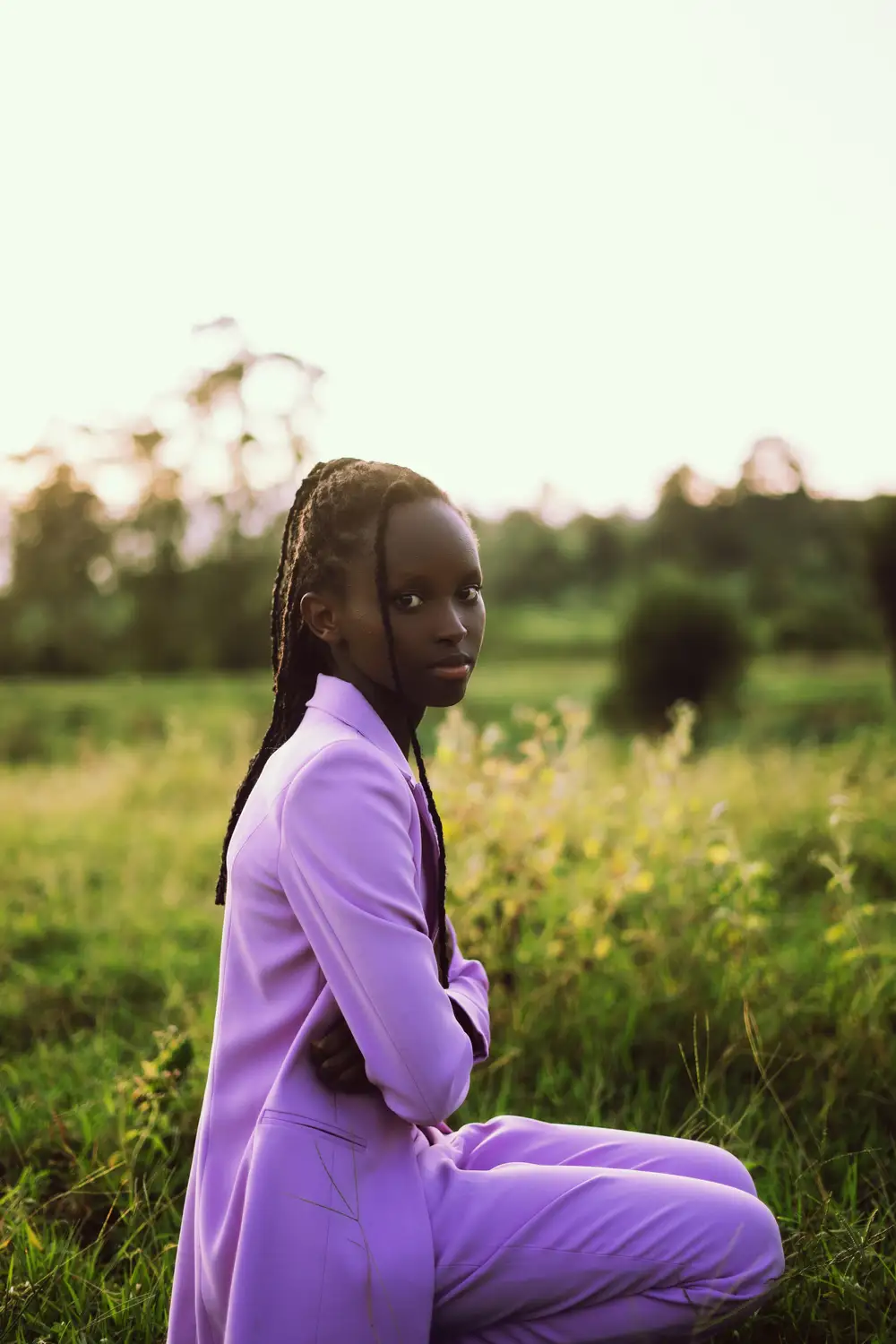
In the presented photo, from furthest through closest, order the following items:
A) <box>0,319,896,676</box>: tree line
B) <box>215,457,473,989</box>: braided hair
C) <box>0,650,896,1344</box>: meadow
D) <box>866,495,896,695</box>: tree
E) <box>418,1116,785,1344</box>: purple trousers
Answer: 1. <box>0,319,896,676</box>: tree line
2. <box>866,495,896,695</box>: tree
3. <box>0,650,896,1344</box>: meadow
4. <box>215,457,473,989</box>: braided hair
5. <box>418,1116,785,1344</box>: purple trousers

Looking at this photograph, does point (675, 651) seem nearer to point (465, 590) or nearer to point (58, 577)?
point (465, 590)

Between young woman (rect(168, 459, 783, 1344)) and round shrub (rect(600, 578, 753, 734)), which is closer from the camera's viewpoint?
young woman (rect(168, 459, 783, 1344))

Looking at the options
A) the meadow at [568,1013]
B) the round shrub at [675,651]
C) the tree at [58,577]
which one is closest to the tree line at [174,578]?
the tree at [58,577]

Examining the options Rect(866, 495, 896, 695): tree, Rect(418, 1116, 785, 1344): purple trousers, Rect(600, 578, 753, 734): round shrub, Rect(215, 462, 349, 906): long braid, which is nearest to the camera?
Rect(418, 1116, 785, 1344): purple trousers

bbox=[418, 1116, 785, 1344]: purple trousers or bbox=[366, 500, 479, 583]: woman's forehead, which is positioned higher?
bbox=[366, 500, 479, 583]: woman's forehead

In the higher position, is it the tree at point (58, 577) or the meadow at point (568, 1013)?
the tree at point (58, 577)

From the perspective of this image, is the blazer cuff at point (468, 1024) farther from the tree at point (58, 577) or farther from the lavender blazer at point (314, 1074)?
the tree at point (58, 577)

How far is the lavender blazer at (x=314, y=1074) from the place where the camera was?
5.19 feet

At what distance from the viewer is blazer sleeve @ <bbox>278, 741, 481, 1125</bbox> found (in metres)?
1.57

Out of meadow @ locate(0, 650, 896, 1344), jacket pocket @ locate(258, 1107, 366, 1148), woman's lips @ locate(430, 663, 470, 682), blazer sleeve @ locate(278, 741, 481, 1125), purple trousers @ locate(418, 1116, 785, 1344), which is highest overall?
woman's lips @ locate(430, 663, 470, 682)

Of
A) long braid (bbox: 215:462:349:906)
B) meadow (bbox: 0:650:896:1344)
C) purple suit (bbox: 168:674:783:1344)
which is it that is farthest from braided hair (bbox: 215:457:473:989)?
meadow (bbox: 0:650:896:1344)

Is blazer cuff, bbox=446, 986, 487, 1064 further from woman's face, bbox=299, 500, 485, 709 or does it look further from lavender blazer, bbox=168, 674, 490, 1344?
woman's face, bbox=299, 500, 485, 709

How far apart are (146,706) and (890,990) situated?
1513 cm

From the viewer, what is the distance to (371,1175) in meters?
1.69
